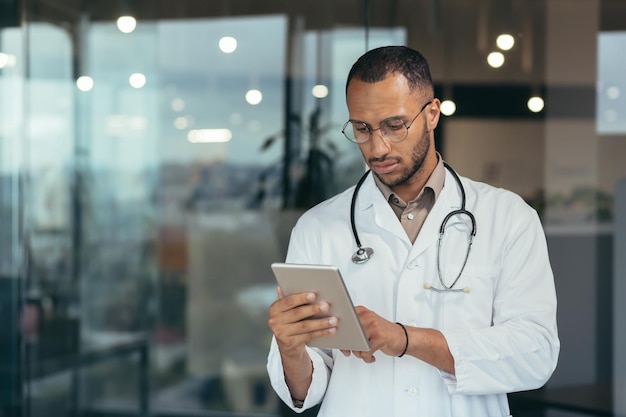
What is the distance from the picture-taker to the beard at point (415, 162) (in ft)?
5.79

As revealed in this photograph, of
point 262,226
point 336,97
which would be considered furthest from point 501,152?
point 262,226

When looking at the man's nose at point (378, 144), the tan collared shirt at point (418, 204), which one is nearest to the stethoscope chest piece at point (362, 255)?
the tan collared shirt at point (418, 204)

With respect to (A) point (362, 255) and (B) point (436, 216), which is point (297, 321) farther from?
(B) point (436, 216)

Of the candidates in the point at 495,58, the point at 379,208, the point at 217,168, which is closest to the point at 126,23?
the point at 217,168

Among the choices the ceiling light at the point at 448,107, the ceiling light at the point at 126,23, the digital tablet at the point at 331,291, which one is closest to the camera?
the digital tablet at the point at 331,291

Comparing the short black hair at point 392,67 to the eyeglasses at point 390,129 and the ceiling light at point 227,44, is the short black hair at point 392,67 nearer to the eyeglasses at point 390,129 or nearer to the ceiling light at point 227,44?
the eyeglasses at point 390,129

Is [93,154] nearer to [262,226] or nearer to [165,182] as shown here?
[165,182]

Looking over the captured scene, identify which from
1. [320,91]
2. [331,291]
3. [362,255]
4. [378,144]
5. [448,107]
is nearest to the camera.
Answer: [331,291]

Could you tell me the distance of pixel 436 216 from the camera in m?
1.84

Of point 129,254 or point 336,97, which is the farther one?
point 129,254

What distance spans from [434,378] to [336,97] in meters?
2.30

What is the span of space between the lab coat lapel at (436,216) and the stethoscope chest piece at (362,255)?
0.10 m

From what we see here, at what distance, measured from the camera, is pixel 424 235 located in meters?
1.82

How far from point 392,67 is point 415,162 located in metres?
0.21
